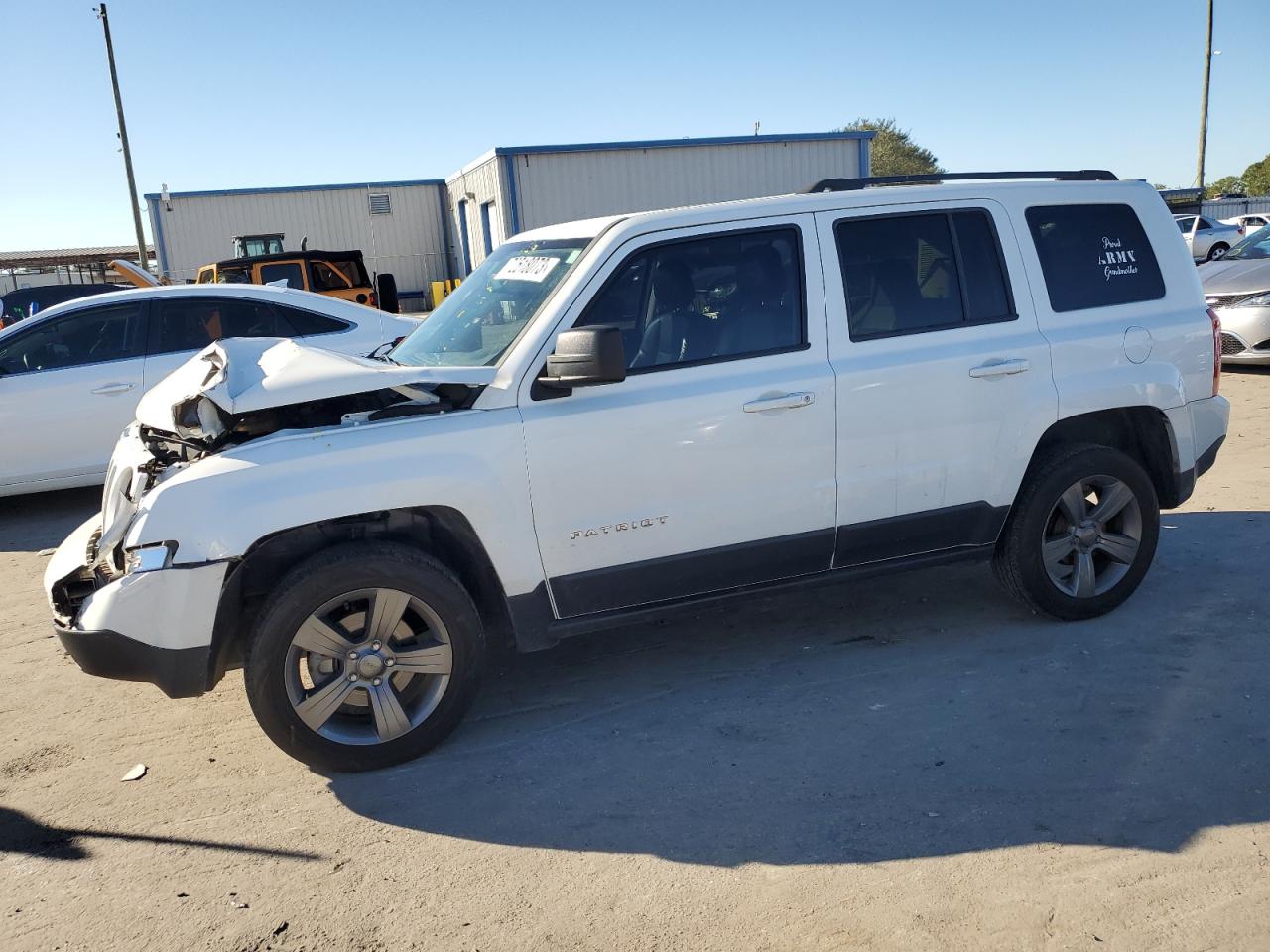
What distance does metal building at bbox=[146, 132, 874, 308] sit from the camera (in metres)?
25.5

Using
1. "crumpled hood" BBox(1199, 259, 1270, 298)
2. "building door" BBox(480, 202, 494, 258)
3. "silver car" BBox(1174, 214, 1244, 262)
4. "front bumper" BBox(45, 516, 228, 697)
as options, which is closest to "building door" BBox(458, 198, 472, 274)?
"building door" BBox(480, 202, 494, 258)

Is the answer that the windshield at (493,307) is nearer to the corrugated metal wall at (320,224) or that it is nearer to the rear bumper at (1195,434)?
the rear bumper at (1195,434)

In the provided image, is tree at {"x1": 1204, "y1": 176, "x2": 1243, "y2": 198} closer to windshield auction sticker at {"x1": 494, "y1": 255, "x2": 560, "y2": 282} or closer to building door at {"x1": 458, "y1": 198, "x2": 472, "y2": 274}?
building door at {"x1": 458, "y1": 198, "x2": 472, "y2": 274}

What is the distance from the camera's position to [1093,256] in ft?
15.4

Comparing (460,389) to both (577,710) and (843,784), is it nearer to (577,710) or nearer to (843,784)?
(577,710)

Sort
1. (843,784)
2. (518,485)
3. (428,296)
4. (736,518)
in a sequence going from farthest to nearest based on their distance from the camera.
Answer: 1. (428,296)
2. (736,518)
3. (518,485)
4. (843,784)

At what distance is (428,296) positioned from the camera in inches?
1396

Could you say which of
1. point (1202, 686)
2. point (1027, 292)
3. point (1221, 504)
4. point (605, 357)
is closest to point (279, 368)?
point (605, 357)

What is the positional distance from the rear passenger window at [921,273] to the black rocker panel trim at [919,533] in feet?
2.59

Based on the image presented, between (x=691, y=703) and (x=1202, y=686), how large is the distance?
205 centimetres

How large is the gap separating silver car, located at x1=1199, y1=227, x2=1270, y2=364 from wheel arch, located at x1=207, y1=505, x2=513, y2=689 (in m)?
10.3

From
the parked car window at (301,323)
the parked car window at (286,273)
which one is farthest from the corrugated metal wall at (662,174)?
the parked car window at (301,323)

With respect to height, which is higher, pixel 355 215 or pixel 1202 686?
pixel 355 215

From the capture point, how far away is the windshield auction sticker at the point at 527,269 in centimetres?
428
